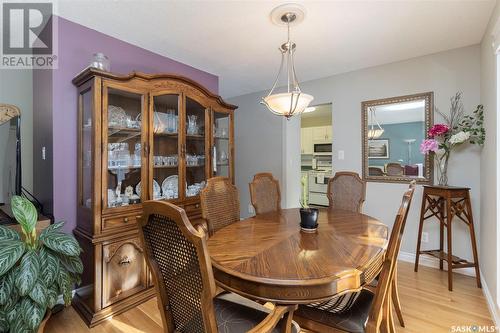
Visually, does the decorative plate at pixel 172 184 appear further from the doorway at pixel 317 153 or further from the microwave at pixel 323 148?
the microwave at pixel 323 148

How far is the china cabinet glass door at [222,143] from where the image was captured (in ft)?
9.66

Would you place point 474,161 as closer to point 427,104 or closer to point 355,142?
point 427,104

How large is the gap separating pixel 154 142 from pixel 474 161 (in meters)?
3.26

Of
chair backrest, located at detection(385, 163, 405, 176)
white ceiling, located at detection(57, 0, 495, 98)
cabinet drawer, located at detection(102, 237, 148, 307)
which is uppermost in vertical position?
white ceiling, located at detection(57, 0, 495, 98)

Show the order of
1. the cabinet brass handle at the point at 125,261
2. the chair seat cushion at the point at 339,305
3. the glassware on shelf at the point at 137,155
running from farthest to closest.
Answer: the glassware on shelf at the point at 137,155
the cabinet brass handle at the point at 125,261
the chair seat cushion at the point at 339,305

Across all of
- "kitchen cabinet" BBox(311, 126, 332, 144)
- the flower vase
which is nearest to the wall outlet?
the flower vase

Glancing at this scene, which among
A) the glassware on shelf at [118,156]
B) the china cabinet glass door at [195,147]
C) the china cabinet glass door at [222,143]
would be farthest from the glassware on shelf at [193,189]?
the glassware on shelf at [118,156]

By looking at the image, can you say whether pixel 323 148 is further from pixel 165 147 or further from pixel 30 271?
pixel 30 271

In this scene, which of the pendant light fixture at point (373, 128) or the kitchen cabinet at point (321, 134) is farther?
the kitchen cabinet at point (321, 134)

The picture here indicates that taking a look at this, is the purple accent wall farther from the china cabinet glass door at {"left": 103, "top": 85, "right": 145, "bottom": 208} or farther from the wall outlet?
the wall outlet

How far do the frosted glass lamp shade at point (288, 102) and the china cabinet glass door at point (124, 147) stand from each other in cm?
117

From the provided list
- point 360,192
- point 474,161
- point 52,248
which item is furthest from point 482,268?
point 52,248

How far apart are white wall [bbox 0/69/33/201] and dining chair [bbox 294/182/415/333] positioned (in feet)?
9.73

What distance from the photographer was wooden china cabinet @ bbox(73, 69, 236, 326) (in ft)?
6.21
